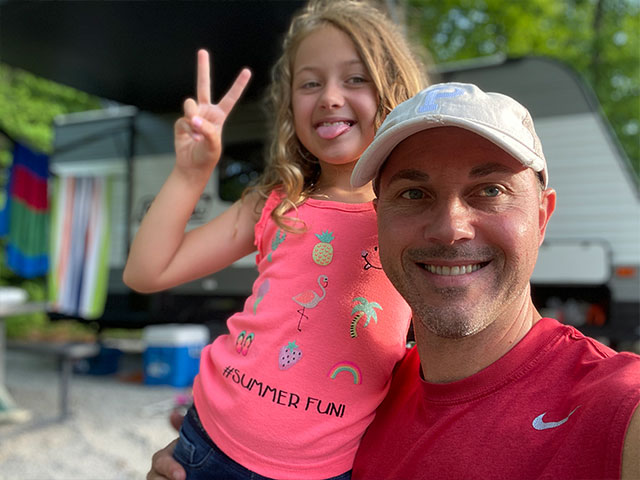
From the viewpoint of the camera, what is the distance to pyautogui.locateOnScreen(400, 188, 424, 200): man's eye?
1.29 m

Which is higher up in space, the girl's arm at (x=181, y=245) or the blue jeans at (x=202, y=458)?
the girl's arm at (x=181, y=245)

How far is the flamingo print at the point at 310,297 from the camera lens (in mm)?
1538

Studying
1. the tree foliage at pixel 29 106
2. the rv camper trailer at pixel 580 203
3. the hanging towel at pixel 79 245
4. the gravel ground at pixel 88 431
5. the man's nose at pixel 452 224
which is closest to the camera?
the man's nose at pixel 452 224

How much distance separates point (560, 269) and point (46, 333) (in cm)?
929

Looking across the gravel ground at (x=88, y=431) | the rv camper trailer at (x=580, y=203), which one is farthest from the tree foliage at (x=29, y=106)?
the rv camper trailer at (x=580, y=203)

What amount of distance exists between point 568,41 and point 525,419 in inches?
728

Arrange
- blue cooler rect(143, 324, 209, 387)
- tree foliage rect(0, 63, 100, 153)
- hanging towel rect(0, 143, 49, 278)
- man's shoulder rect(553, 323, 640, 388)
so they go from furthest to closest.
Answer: tree foliage rect(0, 63, 100, 153) → hanging towel rect(0, 143, 49, 278) → blue cooler rect(143, 324, 209, 387) → man's shoulder rect(553, 323, 640, 388)

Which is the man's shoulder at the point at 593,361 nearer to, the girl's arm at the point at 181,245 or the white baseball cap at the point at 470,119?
the white baseball cap at the point at 470,119

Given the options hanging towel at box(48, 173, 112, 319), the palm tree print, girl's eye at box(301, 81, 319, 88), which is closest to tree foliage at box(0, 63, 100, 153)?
hanging towel at box(48, 173, 112, 319)

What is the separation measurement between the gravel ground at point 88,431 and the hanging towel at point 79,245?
1008 millimetres

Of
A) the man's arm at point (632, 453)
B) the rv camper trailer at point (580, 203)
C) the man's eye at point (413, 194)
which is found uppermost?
the man's eye at point (413, 194)

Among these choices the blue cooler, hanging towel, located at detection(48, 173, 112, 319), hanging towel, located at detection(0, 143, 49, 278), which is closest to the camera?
the blue cooler

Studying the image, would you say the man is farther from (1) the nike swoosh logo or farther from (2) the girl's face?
(2) the girl's face

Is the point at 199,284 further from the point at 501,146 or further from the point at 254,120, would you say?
the point at 501,146
